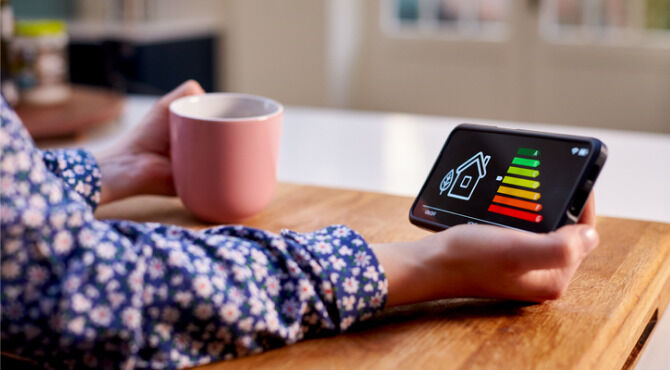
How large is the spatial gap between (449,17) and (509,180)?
321 centimetres

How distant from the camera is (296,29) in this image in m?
3.64

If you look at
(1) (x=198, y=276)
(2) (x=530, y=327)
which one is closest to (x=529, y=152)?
(2) (x=530, y=327)

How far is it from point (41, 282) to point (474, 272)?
0.27 meters

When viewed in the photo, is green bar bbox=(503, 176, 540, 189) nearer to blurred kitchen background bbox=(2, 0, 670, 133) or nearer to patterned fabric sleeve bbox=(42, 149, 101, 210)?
patterned fabric sleeve bbox=(42, 149, 101, 210)

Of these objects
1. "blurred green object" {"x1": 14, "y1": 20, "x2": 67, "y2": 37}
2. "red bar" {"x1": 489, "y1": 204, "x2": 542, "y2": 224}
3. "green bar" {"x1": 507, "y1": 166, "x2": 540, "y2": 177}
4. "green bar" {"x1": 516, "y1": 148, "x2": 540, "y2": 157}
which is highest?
"blurred green object" {"x1": 14, "y1": 20, "x2": 67, "y2": 37}

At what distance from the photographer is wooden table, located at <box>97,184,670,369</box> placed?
45 cm

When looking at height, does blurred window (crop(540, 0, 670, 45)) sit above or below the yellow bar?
above

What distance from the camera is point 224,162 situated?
2.16ft

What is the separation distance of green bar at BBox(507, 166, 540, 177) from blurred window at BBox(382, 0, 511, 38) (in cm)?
303

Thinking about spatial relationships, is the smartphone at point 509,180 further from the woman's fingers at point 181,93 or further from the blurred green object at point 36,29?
the blurred green object at point 36,29

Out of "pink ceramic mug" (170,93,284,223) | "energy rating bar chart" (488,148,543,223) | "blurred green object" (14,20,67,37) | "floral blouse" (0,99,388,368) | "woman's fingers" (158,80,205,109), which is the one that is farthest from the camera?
"blurred green object" (14,20,67,37)

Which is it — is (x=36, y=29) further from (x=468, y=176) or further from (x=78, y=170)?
(x=468, y=176)

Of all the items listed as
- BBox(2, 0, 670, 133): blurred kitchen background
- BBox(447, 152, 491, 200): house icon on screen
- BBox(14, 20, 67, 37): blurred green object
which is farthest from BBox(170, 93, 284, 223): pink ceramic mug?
BBox(2, 0, 670, 133): blurred kitchen background

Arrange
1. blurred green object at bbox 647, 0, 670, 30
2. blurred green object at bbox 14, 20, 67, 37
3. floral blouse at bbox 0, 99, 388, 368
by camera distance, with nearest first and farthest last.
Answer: floral blouse at bbox 0, 99, 388, 368, blurred green object at bbox 14, 20, 67, 37, blurred green object at bbox 647, 0, 670, 30
